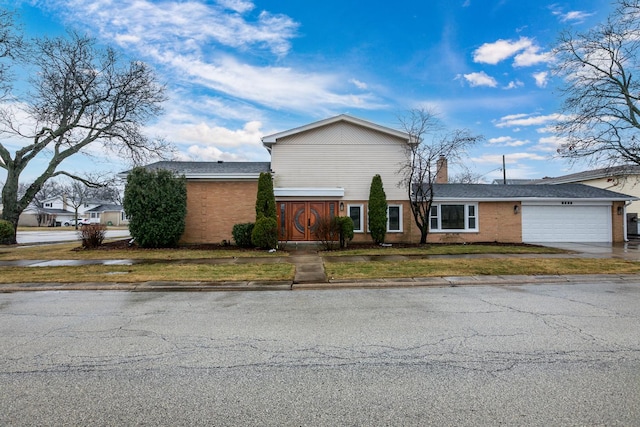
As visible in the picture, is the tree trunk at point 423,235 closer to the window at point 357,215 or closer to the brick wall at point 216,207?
the window at point 357,215

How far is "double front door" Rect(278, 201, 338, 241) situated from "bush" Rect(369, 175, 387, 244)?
220cm

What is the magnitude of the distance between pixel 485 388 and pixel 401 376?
808 mm

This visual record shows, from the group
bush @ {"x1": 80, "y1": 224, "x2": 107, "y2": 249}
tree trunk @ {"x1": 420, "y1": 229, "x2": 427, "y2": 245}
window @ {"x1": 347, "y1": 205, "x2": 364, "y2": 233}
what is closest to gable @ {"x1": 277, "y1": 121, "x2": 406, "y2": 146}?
window @ {"x1": 347, "y1": 205, "x2": 364, "y2": 233}

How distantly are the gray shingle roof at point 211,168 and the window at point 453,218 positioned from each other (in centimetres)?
954

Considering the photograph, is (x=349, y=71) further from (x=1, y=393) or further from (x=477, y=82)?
(x=1, y=393)

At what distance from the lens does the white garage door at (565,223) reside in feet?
→ 68.4

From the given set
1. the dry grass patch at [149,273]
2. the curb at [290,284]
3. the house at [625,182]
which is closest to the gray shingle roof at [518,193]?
the house at [625,182]

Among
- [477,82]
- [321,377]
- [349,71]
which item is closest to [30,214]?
[349,71]

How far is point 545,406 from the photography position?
3244mm

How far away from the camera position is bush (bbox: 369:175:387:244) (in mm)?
18906

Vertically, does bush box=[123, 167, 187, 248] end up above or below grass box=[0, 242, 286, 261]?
above

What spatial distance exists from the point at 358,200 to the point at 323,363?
16000 mm

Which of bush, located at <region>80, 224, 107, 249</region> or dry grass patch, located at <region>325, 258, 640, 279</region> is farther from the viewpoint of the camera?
bush, located at <region>80, 224, 107, 249</region>

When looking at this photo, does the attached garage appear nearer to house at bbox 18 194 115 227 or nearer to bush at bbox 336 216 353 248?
bush at bbox 336 216 353 248
